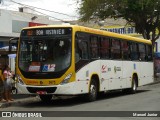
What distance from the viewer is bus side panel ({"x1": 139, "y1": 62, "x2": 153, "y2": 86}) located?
2545cm

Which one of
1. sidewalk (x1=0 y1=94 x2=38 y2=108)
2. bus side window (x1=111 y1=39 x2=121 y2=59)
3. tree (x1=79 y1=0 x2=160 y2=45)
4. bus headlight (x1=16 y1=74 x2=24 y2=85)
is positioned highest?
tree (x1=79 y1=0 x2=160 y2=45)

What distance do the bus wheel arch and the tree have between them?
1632 cm

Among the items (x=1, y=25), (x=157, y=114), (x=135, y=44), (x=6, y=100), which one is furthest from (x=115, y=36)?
(x=1, y=25)

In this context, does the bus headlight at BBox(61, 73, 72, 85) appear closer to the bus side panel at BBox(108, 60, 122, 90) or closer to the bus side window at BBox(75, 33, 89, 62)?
the bus side window at BBox(75, 33, 89, 62)

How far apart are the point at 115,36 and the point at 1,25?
13566 millimetres

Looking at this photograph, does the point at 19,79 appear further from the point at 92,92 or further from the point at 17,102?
the point at 92,92

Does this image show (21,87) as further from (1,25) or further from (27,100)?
(1,25)

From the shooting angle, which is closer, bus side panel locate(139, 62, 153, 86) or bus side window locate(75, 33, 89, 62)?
bus side window locate(75, 33, 89, 62)

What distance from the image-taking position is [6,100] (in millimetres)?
17969

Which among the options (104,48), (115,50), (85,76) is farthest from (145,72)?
(85,76)

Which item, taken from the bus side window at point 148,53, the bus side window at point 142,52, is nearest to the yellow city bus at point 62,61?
the bus side window at point 142,52

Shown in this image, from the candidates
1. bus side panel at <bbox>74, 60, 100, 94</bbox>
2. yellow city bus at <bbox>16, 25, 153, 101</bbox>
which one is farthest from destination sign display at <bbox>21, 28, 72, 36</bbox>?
bus side panel at <bbox>74, 60, 100, 94</bbox>

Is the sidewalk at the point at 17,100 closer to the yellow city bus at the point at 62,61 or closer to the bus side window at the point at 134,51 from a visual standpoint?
the yellow city bus at the point at 62,61

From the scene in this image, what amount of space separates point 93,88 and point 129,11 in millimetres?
17992
